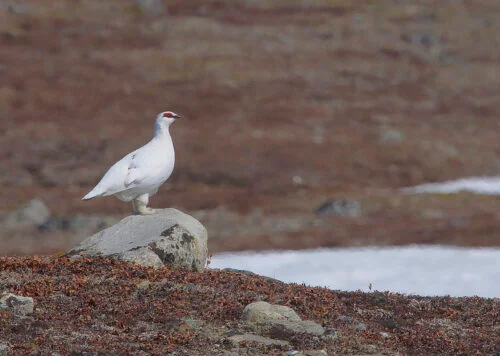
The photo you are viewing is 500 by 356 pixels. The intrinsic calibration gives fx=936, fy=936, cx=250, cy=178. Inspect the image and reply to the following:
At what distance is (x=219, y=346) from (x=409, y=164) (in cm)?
5007

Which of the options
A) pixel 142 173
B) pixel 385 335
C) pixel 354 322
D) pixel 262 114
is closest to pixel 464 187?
pixel 262 114

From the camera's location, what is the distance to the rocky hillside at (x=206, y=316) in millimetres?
12172

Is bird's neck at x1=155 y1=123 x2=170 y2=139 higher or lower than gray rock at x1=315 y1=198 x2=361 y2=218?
lower

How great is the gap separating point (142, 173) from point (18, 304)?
4841 mm

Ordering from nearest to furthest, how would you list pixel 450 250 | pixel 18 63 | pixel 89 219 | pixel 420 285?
1. pixel 420 285
2. pixel 450 250
3. pixel 89 219
4. pixel 18 63

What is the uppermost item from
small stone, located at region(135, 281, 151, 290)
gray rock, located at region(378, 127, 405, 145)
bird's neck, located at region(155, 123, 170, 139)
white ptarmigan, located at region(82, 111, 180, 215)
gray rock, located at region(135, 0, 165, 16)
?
gray rock, located at region(135, 0, 165, 16)

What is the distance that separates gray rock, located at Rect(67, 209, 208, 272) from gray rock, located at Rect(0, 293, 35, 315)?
9.27 ft

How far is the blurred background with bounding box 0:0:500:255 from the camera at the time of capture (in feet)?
156

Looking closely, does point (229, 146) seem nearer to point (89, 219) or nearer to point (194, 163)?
point (194, 163)

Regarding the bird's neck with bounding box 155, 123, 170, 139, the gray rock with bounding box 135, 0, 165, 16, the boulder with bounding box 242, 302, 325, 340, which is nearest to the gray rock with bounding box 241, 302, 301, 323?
the boulder with bounding box 242, 302, 325, 340

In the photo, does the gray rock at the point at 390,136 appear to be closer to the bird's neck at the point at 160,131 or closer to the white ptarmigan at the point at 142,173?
the bird's neck at the point at 160,131

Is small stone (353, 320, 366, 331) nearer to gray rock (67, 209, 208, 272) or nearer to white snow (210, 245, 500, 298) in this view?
gray rock (67, 209, 208, 272)

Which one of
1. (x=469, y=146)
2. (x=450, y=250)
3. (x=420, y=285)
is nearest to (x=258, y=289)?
(x=420, y=285)

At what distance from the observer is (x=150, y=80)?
79.6 meters
